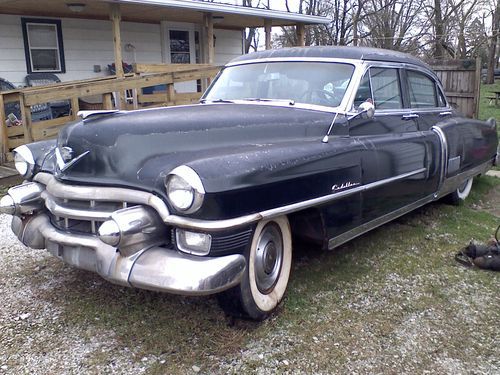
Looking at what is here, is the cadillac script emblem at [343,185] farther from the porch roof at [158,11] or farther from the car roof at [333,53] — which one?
the porch roof at [158,11]

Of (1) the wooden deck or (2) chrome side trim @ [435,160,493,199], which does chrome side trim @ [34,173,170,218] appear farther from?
(1) the wooden deck

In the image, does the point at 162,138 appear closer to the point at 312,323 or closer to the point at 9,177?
the point at 312,323

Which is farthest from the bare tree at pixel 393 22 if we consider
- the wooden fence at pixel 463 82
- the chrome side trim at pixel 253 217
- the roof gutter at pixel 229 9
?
the chrome side trim at pixel 253 217

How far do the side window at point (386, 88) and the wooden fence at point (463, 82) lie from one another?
173 inches

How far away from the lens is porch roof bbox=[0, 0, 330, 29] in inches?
378

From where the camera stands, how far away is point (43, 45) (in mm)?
10758

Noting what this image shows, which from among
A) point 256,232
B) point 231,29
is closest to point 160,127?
point 256,232

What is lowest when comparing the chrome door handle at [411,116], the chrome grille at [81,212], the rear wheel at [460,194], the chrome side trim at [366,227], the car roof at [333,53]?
the rear wheel at [460,194]

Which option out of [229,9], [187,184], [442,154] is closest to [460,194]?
[442,154]

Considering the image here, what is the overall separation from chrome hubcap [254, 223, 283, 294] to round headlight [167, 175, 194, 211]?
635mm

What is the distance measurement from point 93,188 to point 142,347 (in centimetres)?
101

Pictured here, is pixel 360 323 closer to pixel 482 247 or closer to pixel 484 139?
pixel 482 247

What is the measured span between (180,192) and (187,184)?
7 cm

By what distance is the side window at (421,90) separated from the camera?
4941 mm
